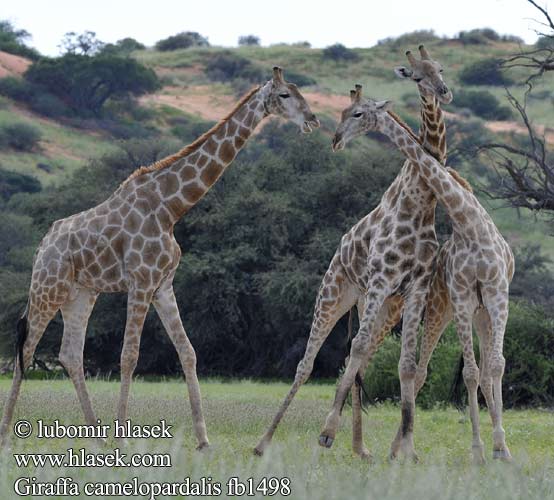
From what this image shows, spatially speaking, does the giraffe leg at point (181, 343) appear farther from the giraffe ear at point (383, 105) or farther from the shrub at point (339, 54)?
the shrub at point (339, 54)

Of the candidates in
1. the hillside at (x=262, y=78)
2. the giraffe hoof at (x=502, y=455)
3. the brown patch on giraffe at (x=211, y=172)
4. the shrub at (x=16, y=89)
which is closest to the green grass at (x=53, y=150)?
the hillside at (x=262, y=78)

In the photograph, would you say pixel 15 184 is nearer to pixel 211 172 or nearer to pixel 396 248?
pixel 211 172

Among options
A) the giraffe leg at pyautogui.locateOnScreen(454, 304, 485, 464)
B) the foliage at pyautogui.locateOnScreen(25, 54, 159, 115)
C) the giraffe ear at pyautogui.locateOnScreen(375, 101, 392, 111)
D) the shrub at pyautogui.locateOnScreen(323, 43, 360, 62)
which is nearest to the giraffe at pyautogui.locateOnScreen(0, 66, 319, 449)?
the giraffe ear at pyautogui.locateOnScreen(375, 101, 392, 111)

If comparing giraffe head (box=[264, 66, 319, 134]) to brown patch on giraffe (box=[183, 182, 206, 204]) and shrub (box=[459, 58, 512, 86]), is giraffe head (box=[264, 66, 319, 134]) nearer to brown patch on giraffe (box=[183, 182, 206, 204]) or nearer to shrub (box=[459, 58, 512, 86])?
brown patch on giraffe (box=[183, 182, 206, 204])

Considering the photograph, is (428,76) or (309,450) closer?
(309,450)

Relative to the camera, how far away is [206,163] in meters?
10.4

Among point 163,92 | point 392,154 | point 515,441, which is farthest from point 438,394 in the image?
point 163,92

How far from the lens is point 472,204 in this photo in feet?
31.9

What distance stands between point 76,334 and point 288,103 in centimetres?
292

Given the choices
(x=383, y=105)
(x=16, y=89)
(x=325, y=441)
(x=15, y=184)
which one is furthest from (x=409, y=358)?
(x=16, y=89)

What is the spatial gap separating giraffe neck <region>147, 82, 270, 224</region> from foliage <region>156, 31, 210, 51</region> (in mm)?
104774

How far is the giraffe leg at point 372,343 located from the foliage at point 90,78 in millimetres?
59482

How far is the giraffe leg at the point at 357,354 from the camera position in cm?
930

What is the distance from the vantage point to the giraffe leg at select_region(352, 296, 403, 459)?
995cm
